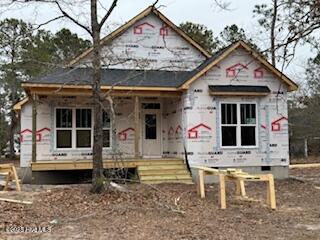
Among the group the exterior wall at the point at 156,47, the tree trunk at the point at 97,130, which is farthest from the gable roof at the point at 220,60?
the tree trunk at the point at 97,130

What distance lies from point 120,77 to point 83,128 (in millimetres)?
2377

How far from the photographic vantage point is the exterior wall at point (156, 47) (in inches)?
694

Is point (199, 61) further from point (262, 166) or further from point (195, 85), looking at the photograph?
point (262, 166)

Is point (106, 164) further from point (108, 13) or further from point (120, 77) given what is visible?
point (108, 13)

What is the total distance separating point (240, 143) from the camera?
1561cm

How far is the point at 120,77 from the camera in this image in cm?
1625

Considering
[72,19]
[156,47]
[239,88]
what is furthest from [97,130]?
[156,47]

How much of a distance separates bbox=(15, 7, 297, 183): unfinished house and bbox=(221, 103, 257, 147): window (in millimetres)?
36

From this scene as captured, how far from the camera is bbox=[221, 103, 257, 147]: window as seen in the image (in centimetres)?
1555

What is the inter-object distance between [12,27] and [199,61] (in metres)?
18.9

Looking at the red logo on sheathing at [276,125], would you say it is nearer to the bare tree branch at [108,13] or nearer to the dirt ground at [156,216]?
the dirt ground at [156,216]

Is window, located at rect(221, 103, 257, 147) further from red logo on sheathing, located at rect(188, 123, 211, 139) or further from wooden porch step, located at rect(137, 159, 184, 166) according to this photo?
wooden porch step, located at rect(137, 159, 184, 166)

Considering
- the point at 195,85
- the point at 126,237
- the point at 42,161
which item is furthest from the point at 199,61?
the point at 126,237

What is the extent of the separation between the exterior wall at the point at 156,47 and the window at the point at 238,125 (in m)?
3.11
